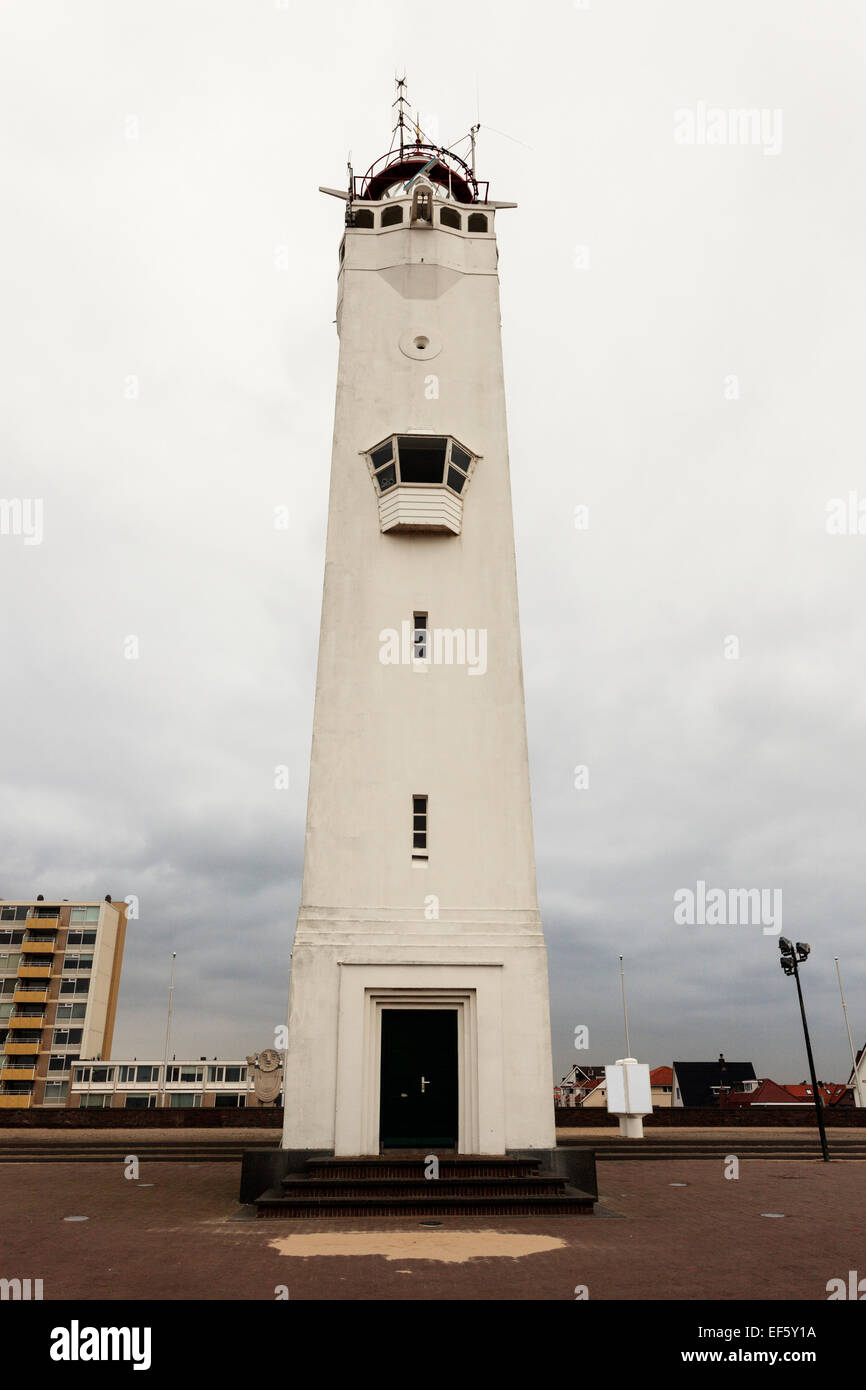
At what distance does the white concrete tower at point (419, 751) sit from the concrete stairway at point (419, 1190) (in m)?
1.01

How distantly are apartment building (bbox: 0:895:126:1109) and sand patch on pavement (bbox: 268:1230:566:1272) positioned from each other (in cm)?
7815

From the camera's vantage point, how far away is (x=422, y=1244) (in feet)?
41.6

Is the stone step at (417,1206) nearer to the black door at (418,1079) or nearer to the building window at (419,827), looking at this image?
the black door at (418,1079)

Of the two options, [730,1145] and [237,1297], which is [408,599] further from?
[730,1145]

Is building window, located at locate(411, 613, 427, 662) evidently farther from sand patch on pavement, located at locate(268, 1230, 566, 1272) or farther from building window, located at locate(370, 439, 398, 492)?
sand patch on pavement, located at locate(268, 1230, 566, 1272)

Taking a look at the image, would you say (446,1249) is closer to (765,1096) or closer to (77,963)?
(765,1096)

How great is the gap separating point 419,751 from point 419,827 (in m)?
1.74

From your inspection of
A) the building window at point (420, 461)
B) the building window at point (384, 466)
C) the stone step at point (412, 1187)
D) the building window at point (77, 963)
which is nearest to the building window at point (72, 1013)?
the building window at point (77, 963)

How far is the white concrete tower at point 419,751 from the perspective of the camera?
18.3 metres

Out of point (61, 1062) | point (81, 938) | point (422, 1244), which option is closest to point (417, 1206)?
point (422, 1244)

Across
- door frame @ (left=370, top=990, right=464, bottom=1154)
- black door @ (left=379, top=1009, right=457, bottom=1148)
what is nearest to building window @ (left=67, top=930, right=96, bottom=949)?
black door @ (left=379, top=1009, right=457, bottom=1148)

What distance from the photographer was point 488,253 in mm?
24906

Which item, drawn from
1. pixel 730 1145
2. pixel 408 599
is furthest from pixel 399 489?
pixel 730 1145

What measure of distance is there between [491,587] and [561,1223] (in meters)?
13.5
